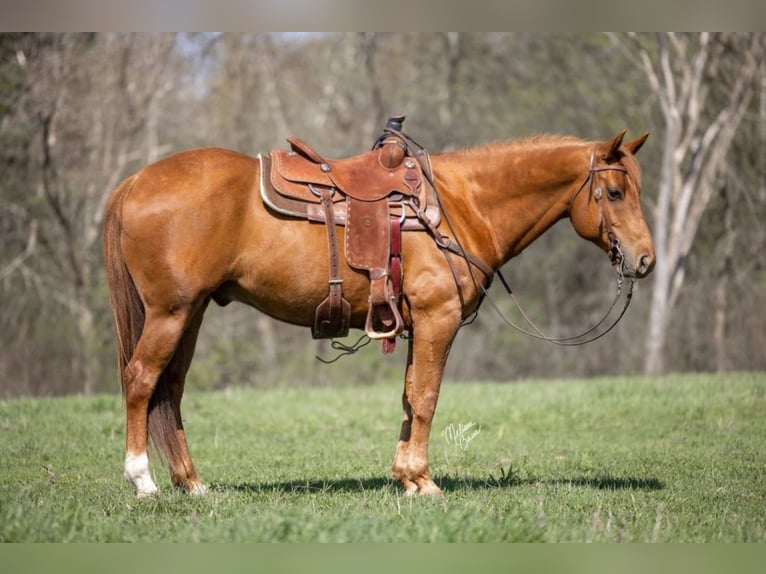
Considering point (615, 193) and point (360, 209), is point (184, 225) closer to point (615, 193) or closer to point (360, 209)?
point (360, 209)

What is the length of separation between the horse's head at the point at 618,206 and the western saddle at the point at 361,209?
3.66ft

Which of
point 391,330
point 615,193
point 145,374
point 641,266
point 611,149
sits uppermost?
point 611,149

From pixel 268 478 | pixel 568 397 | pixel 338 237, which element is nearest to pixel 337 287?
pixel 338 237

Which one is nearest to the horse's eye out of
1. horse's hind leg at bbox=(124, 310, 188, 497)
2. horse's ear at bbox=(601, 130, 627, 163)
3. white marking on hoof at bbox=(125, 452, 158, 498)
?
horse's ear at bbox=(601, 130, 627, 163)

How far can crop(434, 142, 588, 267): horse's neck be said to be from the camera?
20.4 feet

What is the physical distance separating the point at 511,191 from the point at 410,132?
15848 mm

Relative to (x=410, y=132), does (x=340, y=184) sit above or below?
below

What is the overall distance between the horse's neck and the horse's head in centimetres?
18

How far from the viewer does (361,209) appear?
Answer: 5863mm

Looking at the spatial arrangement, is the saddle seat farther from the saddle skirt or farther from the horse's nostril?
the horse's nostril

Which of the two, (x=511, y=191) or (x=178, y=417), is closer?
(x=178, y=417)

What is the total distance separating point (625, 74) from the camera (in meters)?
19.5

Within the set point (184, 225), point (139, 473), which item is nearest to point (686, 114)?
point (184, 225)

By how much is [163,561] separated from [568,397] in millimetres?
6899
